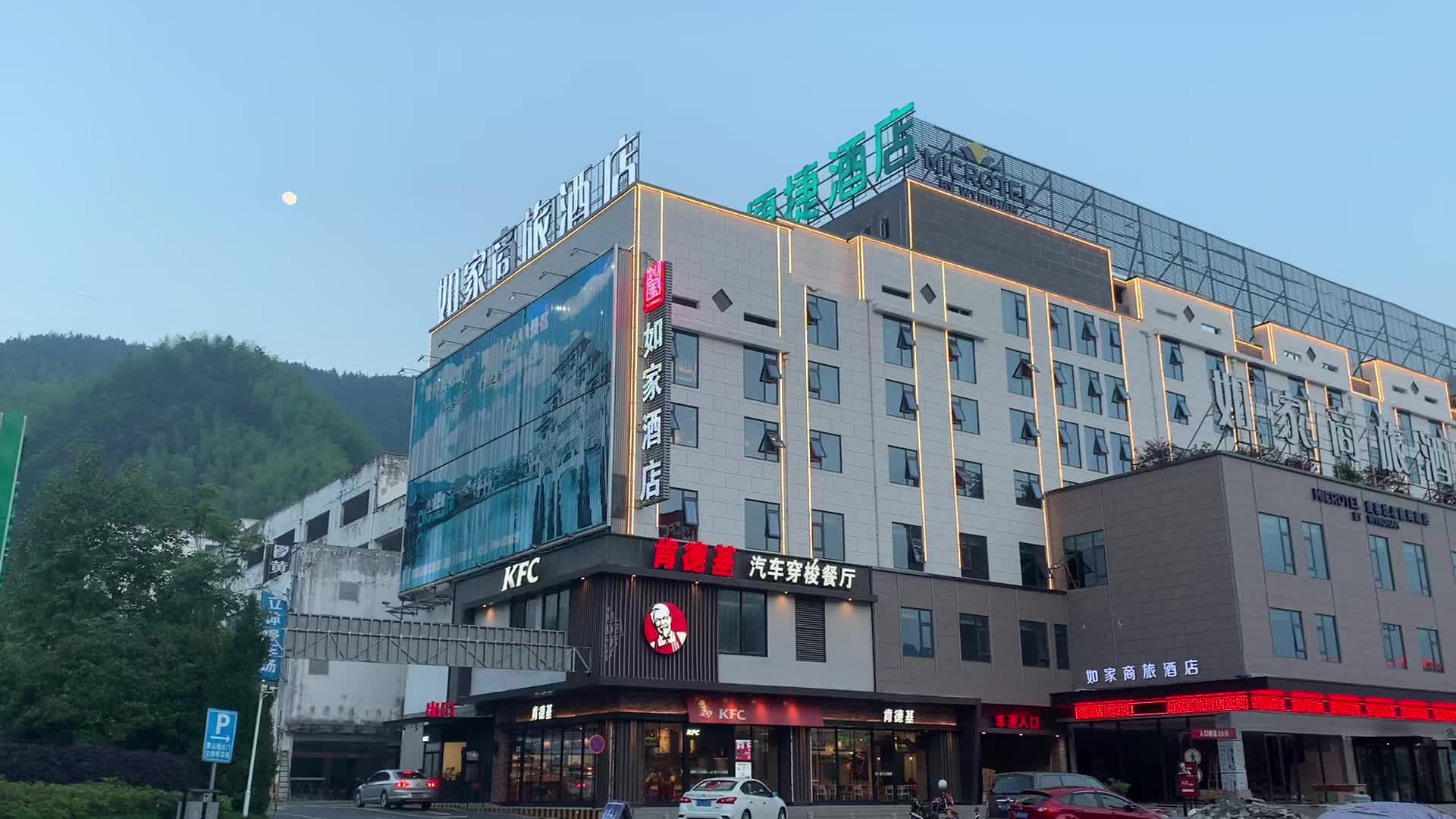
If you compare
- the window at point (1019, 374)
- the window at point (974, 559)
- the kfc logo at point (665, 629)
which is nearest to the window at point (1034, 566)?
the window at point (974, 559)

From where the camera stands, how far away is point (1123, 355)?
2537 inches

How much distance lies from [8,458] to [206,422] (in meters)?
134

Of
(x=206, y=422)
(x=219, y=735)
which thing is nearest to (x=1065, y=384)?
(x=219, y=735)

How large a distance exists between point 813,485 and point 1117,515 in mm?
14553

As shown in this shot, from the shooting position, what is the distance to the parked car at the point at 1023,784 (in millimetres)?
34969

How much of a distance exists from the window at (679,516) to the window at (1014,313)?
808 inches

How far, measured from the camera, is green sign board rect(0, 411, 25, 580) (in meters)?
25.0

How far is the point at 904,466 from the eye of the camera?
54875 mm

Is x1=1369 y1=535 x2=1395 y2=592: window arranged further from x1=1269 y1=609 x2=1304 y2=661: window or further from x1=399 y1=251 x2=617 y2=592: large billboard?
x1=399 y1=251 x2=617 y2=592: large billboard

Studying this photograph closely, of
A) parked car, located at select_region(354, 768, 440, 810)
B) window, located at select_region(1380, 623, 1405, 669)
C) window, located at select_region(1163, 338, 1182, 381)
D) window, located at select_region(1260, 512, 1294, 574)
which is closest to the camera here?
parked car, located at select_region(354, 768, 440, 810)

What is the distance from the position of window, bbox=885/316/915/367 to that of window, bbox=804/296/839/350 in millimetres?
2937

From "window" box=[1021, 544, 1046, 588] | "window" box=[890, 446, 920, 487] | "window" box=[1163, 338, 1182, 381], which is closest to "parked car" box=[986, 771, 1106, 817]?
"window" box=[890, 446, 920, 487]

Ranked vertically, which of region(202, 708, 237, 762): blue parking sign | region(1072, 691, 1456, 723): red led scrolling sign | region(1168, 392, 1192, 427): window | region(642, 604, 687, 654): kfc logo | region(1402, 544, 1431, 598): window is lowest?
region(202, 708, 237, 762): blue parking sign

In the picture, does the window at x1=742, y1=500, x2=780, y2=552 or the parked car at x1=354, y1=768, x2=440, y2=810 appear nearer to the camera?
the window at x1=742, y1=500, x2=780, y2=552
